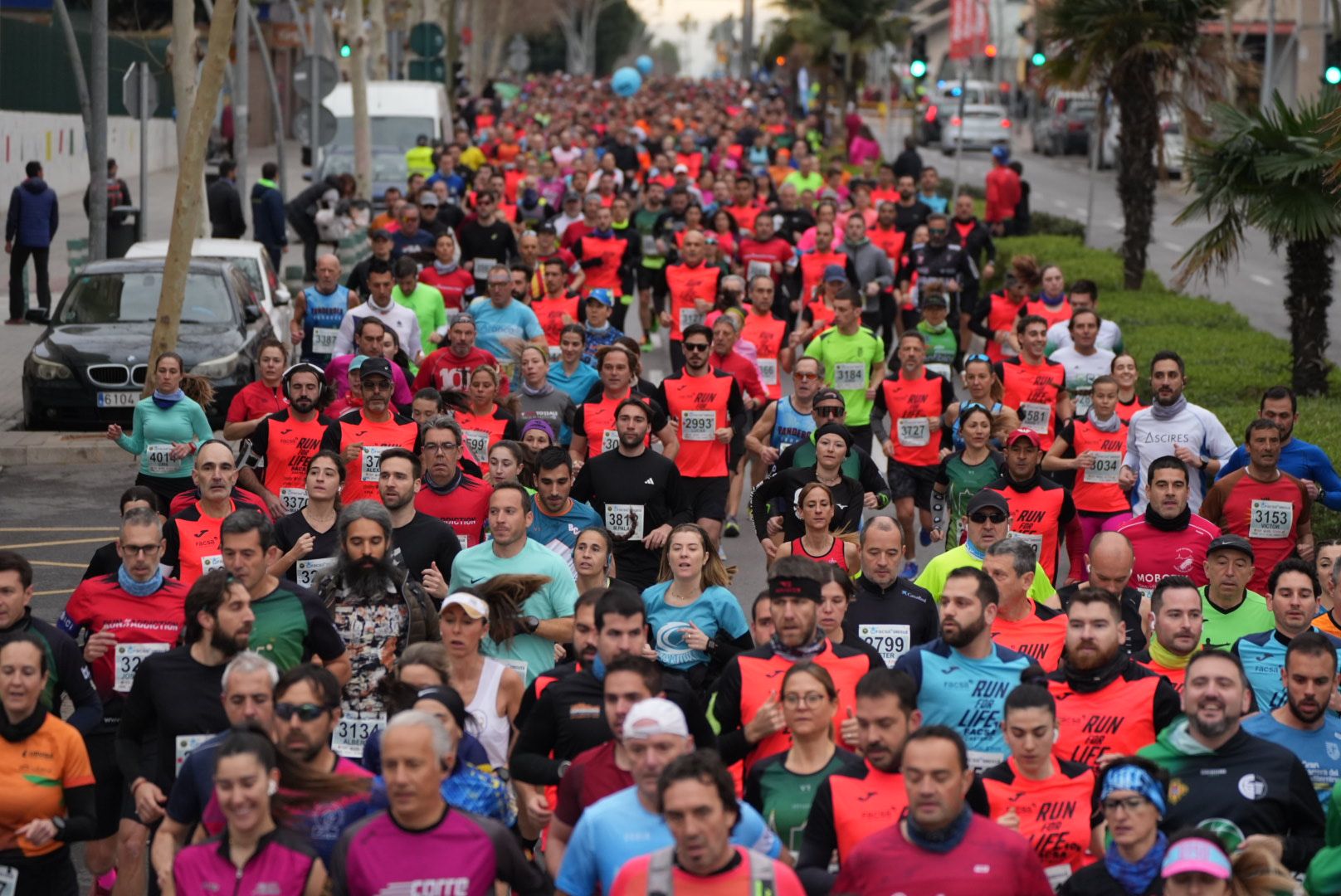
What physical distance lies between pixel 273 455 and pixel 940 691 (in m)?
5.36

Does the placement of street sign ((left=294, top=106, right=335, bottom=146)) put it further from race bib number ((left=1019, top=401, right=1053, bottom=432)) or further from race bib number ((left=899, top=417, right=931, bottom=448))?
race bib number ((left=1019, top=401, right=1053, bottom=432))

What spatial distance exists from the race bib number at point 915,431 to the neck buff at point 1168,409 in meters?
1.87

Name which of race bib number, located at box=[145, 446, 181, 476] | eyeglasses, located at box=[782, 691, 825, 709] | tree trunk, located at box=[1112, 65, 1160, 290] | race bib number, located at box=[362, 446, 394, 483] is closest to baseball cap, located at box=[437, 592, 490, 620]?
eyeglasses, located at box=[782, 691, 825, 709]

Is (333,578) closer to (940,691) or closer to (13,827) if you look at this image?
(13,827)

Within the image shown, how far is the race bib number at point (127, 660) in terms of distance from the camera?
8086 millimetres

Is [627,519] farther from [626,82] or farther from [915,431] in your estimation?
[626,82]

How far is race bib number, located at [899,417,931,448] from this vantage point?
542 inches

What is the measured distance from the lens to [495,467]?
1070 cm

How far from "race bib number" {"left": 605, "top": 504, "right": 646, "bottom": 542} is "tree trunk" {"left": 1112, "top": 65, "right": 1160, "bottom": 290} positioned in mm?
15203

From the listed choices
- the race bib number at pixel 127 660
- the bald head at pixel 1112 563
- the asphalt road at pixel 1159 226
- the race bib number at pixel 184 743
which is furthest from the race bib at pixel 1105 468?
the race bib number at pixel 184 743

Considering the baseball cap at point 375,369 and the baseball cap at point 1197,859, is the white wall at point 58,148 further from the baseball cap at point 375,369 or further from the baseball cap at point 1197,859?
the baseball cap at point 1197,859

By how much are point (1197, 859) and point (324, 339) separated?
11.7 meters

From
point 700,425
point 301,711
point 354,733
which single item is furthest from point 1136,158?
point 301,711

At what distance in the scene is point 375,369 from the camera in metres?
11.5
